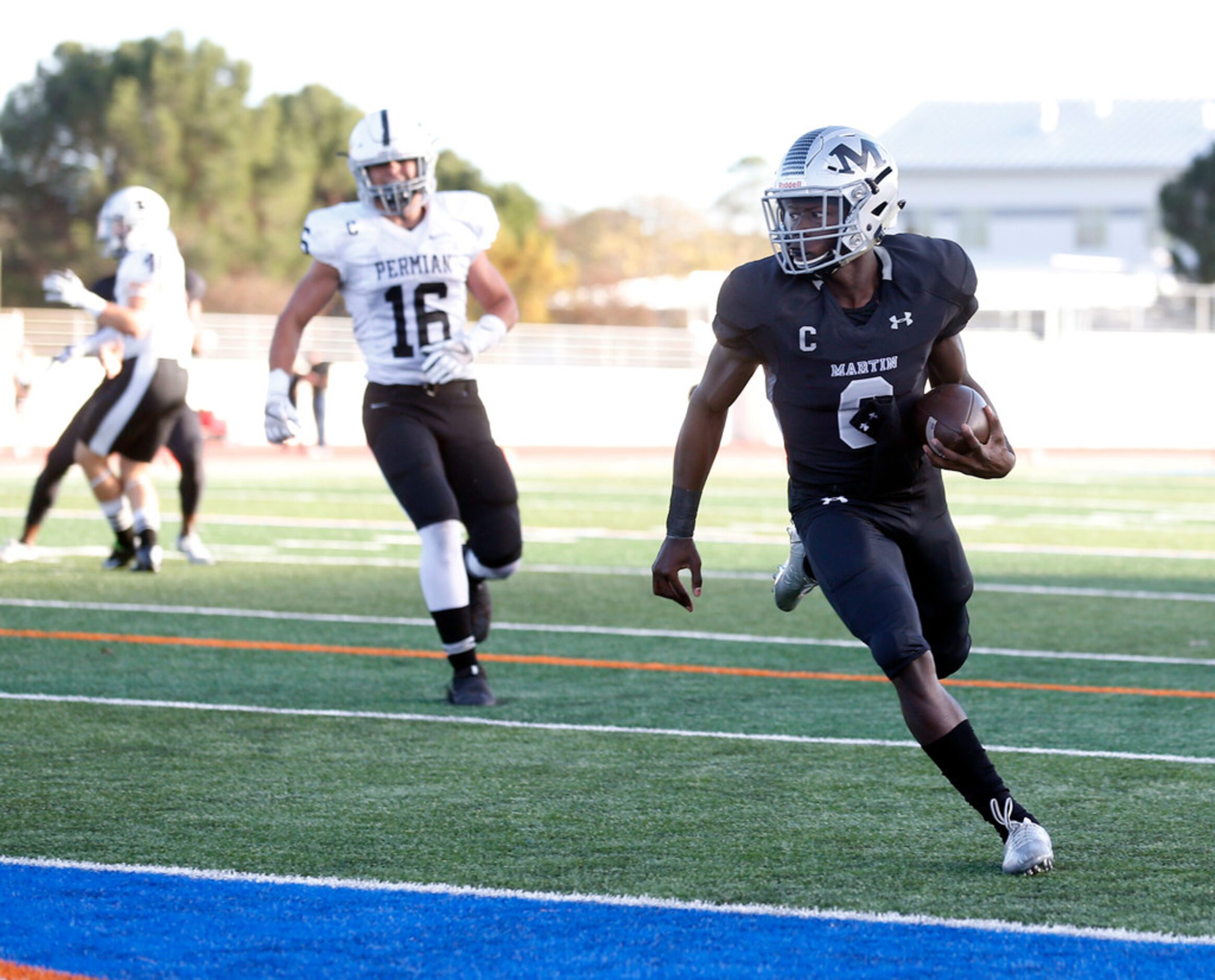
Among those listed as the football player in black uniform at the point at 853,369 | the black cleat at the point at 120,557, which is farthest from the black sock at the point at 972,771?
the black cleat at the point at 120,557

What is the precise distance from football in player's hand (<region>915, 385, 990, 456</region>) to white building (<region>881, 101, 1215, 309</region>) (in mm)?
62208

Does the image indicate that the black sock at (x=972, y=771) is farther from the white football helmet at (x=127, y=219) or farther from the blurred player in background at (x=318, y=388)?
the blurred player in background at (x=318, y=388)

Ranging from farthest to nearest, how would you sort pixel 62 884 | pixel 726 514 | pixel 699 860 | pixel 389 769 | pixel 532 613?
1. pixel 726 514
2. pixel 532 613
3. pixel 389 769
4. pixel 699 860
5. pixel 62 884

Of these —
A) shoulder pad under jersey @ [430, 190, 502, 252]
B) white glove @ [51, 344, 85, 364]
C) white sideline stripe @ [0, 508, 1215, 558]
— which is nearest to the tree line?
white sideline stripe @ [0, 508, 1215, 558]

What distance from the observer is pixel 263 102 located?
46.1 m

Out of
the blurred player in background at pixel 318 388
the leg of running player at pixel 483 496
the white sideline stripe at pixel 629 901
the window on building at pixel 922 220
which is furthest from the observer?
the window on building at pixel 922 220

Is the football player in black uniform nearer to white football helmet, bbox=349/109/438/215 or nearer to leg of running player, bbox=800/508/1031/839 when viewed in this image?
leg of running player, bbox=800/508/1031/839

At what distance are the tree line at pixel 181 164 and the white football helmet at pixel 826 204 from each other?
3859 centimetres

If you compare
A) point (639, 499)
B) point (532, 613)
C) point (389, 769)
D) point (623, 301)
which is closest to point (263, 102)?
point (623, 301)

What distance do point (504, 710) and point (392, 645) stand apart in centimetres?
167

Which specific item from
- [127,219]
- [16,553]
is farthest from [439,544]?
[16,553]

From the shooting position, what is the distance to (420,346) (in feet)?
21.0

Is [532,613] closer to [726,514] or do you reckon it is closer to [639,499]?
[726,514]

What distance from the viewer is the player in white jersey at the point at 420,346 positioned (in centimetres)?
625
